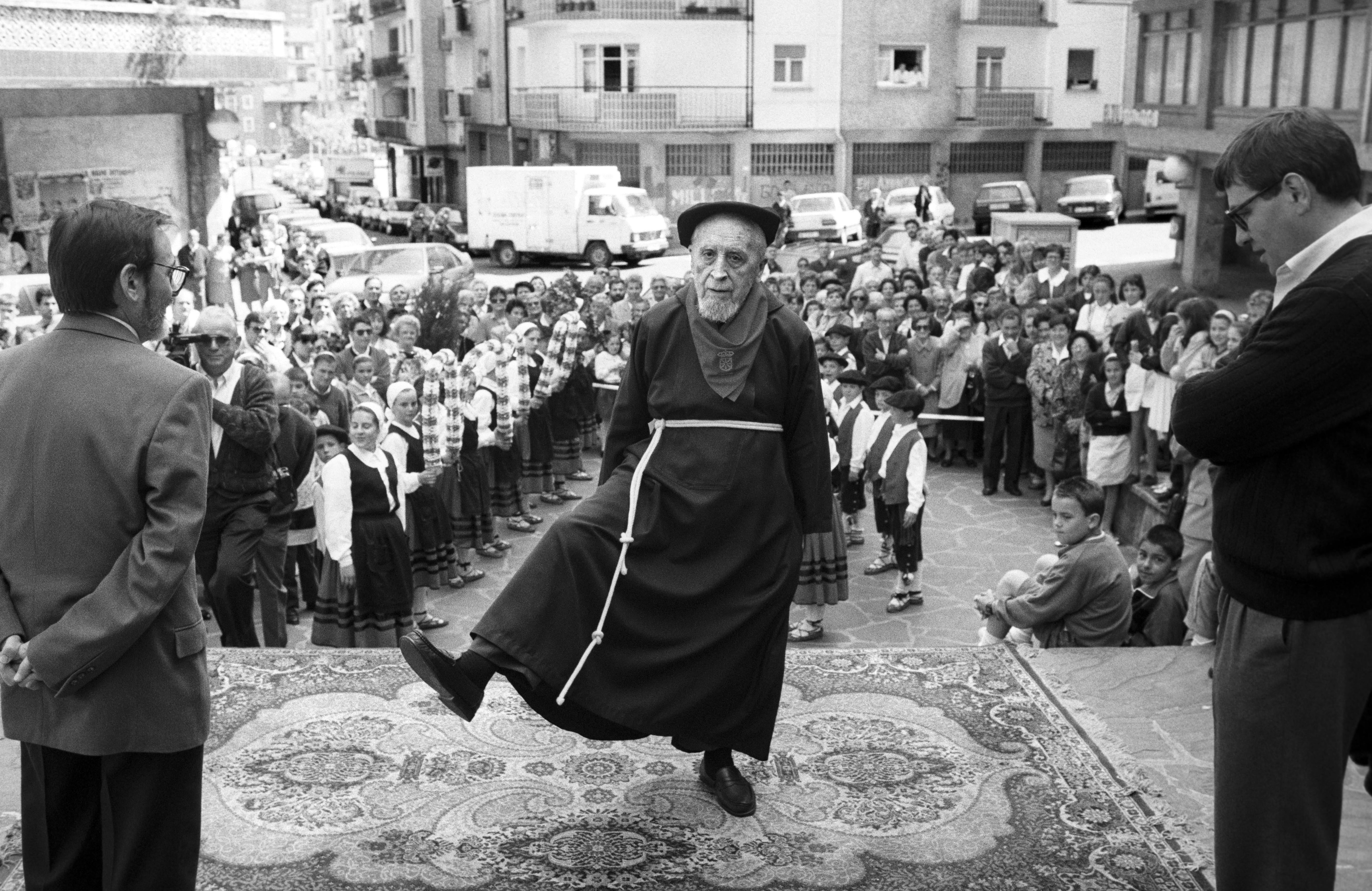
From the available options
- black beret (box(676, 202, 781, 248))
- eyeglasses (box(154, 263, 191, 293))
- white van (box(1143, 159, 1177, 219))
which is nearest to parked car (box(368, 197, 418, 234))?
white van (box(1143, 159, 1177, 219))

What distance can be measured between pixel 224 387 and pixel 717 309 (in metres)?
3.13

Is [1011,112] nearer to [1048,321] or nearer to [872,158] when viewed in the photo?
[872,158]

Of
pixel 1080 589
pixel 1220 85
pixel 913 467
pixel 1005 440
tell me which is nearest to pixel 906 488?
pixel 913 467

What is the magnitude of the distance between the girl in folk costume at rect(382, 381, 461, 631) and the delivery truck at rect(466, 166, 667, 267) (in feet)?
66.6

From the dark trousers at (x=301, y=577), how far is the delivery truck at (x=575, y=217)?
2053 cm

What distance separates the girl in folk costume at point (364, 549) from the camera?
7.10m

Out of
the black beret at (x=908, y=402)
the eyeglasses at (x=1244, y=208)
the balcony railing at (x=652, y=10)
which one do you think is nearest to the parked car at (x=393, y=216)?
the balcony railing at (x=652, y=10)

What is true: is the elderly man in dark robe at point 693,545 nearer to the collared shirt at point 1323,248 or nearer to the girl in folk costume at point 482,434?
the collared shirt at point 1323,248

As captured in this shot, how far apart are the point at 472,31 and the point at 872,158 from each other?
43.2 ft

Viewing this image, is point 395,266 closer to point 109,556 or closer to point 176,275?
point 176,275

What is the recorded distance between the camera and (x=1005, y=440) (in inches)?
472

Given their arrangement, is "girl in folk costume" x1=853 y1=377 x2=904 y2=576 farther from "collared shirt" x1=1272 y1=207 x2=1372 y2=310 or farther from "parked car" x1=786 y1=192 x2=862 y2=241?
"parked car" x1=786 y1=192 x2=862 y2=241

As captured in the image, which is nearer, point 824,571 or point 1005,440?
point 824,571

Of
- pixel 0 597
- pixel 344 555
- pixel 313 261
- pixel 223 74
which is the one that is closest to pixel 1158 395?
pixel 344 555
